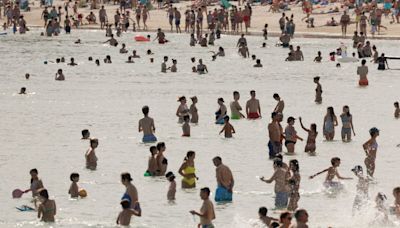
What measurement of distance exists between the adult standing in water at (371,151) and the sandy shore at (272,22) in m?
34.5

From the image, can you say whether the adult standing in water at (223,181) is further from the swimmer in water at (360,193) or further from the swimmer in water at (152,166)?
the swimmer in water at (152,166)

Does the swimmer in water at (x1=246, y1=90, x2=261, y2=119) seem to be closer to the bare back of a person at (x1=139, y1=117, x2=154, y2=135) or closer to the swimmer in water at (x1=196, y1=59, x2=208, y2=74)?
the bare back of a person at (x1=139, y1=117, x2=154, y2=135)

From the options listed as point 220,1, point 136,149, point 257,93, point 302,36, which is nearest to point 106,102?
point 257,93

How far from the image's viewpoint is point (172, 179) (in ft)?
72.3

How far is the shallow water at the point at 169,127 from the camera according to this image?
2277 centimetres

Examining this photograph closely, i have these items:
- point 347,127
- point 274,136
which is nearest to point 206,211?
point 274,136

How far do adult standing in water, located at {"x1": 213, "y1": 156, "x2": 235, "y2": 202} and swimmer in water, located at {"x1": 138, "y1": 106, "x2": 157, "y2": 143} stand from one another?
634 centimetres

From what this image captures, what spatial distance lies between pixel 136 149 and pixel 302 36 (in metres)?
33.8

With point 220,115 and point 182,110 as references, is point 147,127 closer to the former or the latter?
point 182,110

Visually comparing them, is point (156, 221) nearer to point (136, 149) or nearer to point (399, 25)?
point (136, 149)

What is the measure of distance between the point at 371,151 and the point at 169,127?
1013 cm

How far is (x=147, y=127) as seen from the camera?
28984mm

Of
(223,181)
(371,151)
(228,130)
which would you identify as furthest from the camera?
(228,130)

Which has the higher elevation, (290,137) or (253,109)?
(290,137)
